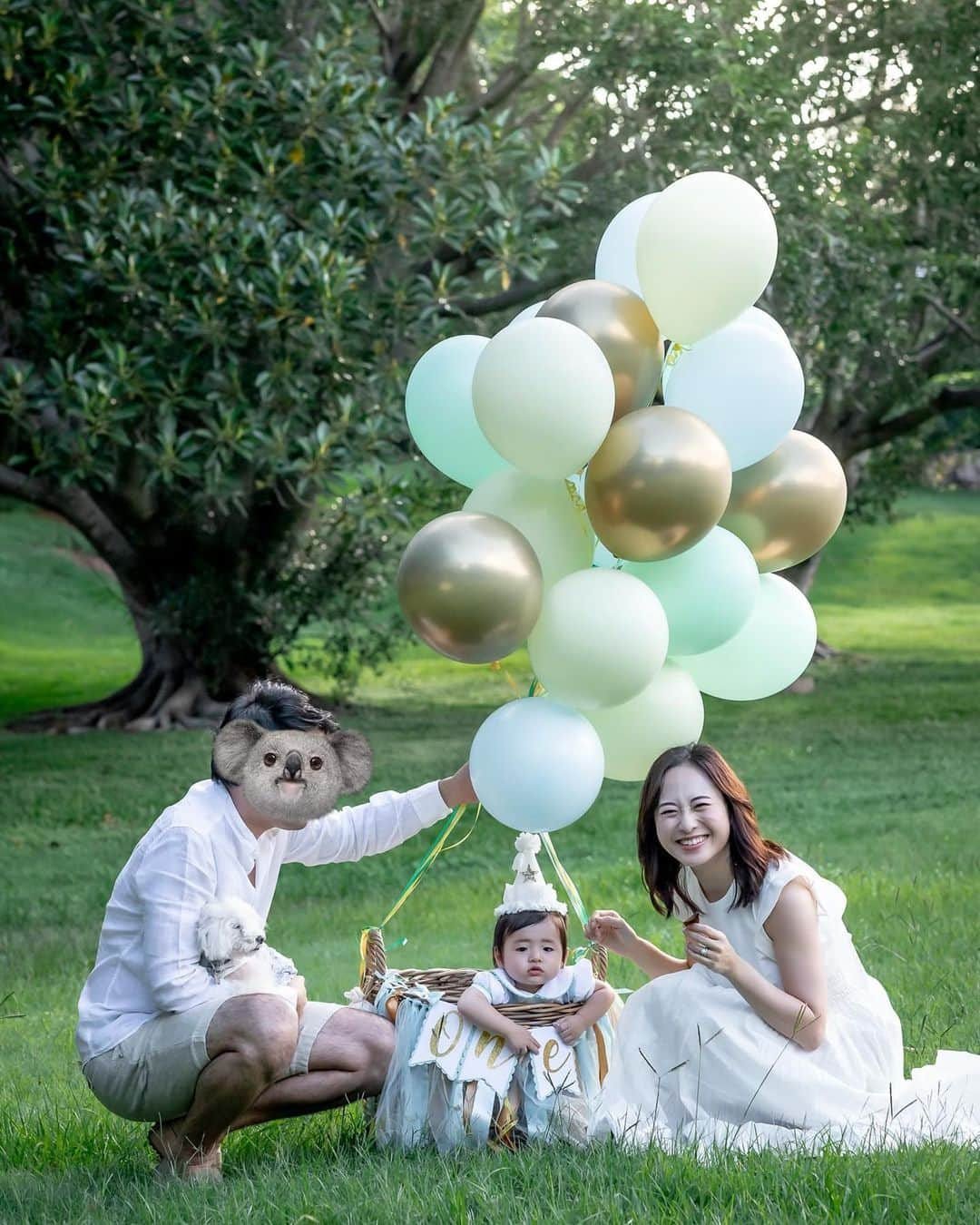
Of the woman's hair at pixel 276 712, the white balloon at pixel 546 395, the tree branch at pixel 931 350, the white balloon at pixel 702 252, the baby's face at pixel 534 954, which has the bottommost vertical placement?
the baby's face at pixel 534 954

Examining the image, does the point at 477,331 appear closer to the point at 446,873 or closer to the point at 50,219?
the point at 50,219

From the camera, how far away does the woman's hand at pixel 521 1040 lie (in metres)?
3.46

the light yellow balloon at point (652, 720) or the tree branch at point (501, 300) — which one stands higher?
the tree branch at point (501, 300)

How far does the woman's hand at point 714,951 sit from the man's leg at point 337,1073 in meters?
0.75

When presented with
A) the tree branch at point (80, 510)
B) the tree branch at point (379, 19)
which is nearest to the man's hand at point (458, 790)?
the tree branch at point (80, 510)

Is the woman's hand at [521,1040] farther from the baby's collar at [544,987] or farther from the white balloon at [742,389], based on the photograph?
the white balloon at [742,389]

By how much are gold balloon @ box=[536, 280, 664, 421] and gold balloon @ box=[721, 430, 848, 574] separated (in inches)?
12.5

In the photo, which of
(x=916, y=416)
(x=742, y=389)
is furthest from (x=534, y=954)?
(x=916, y=416)

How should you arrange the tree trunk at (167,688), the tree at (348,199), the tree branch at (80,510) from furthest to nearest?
the tree trunk at (167,688)
the tree branch at (80,510)
the tree at (348,199)

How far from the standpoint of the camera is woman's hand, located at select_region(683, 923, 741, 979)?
133 inches

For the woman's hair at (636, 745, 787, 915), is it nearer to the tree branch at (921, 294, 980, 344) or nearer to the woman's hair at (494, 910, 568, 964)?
the woman's hair at (494, 910, 568, 964)

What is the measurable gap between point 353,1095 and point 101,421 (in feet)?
18.4

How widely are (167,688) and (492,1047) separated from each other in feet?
35.3

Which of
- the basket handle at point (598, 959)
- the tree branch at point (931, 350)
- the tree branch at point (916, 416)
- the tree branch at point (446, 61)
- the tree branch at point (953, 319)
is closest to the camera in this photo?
the basket handle at point (598, 959)
